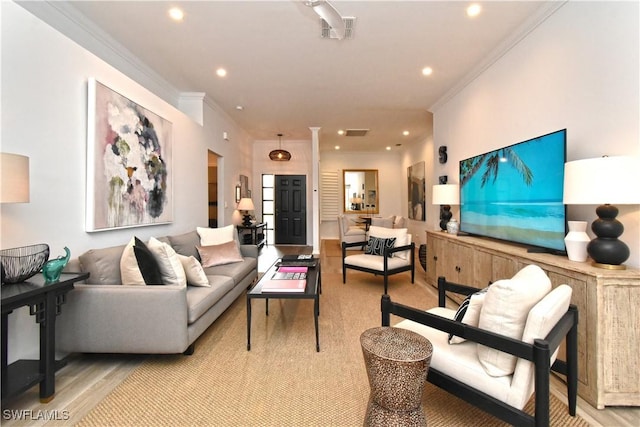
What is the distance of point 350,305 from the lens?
3.36 metres

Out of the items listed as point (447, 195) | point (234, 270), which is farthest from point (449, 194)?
point (234, 270)

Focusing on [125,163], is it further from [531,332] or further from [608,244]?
[608,244]

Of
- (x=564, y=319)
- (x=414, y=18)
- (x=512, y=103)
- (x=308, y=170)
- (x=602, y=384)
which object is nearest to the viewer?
(x=564, y=319)

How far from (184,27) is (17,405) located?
3.18 m

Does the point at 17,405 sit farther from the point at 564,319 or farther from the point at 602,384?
the point at 602,384

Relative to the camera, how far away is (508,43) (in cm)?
296

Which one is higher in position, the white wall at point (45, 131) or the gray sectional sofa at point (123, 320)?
the white wall at point (45, 131)

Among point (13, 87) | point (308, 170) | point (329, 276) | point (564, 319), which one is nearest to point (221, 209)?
point (329, 276)

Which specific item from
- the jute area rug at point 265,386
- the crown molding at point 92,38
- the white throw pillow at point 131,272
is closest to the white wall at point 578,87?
the jute area rug at point 265,386

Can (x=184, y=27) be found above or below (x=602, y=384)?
above

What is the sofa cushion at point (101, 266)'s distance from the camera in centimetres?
218

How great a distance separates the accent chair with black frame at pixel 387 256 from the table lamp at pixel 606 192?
2.15 metres

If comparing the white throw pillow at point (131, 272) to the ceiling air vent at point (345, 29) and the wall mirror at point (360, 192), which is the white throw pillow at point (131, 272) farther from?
the wall mirror at point (360, 192)

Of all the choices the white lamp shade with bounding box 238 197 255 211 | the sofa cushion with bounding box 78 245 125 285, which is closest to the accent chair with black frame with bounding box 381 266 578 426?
the sofa cushion with bounding box 78 245 125 285
